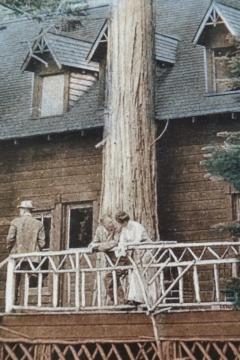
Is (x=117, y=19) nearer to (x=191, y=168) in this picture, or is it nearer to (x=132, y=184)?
(x=132, y=184)

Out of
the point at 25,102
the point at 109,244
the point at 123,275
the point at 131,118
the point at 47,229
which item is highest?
the point at 25,102

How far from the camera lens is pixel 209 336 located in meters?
7.78

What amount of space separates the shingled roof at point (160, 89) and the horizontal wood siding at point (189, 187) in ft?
1.56

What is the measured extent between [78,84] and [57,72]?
62 centimetres

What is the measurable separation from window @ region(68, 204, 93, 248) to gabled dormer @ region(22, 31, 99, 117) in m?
2.61

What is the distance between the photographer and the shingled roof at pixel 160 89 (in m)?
14.6

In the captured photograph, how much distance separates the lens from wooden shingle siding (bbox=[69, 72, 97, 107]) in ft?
54.4

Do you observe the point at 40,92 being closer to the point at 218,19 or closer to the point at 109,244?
the point at 218,19

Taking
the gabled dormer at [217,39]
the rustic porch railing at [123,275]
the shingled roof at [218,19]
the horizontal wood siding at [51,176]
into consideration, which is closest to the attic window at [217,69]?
the gabled dormer at [217,39]

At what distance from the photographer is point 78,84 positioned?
16.8 metres

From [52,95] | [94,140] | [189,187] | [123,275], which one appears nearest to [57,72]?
[52,95]

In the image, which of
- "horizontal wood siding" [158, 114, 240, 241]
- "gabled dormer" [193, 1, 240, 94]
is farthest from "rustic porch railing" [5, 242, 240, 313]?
"gabled dormer" [193, 1, 240, 94]

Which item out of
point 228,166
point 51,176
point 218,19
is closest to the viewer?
point 228,166

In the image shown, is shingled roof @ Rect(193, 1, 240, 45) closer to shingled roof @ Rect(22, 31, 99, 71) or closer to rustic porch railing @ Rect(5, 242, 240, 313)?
shingled roof @ Rect(22, 31, 99, 71)
